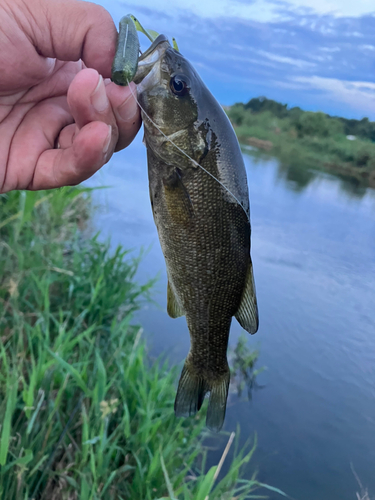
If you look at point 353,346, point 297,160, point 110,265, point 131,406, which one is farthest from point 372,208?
point 131,406

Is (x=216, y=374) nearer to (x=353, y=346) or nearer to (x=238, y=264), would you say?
(x=238, y=264)

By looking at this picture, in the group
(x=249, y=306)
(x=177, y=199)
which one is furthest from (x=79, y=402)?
(x=177, y=199)

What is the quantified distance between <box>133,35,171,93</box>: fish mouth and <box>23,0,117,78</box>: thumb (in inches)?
5.5

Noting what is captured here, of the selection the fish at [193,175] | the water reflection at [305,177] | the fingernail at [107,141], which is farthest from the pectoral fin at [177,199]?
the water reflection at [305,177]

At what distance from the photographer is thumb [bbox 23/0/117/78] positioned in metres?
1.36

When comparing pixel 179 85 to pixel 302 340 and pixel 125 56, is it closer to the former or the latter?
pixel 125 56

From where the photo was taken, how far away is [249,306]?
1465 mm

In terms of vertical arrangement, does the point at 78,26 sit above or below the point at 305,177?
below

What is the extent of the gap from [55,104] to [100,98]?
607mm

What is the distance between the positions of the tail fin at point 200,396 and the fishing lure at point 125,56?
1154mm

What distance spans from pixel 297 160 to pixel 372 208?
29.1ft

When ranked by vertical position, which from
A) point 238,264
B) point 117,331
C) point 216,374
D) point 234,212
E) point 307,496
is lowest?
point 307,496

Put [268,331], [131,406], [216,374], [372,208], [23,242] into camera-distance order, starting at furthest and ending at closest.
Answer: [372,208] < [268,331] < [23,242] < [131,406] < [216,374]

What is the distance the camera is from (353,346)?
4.67 meters
